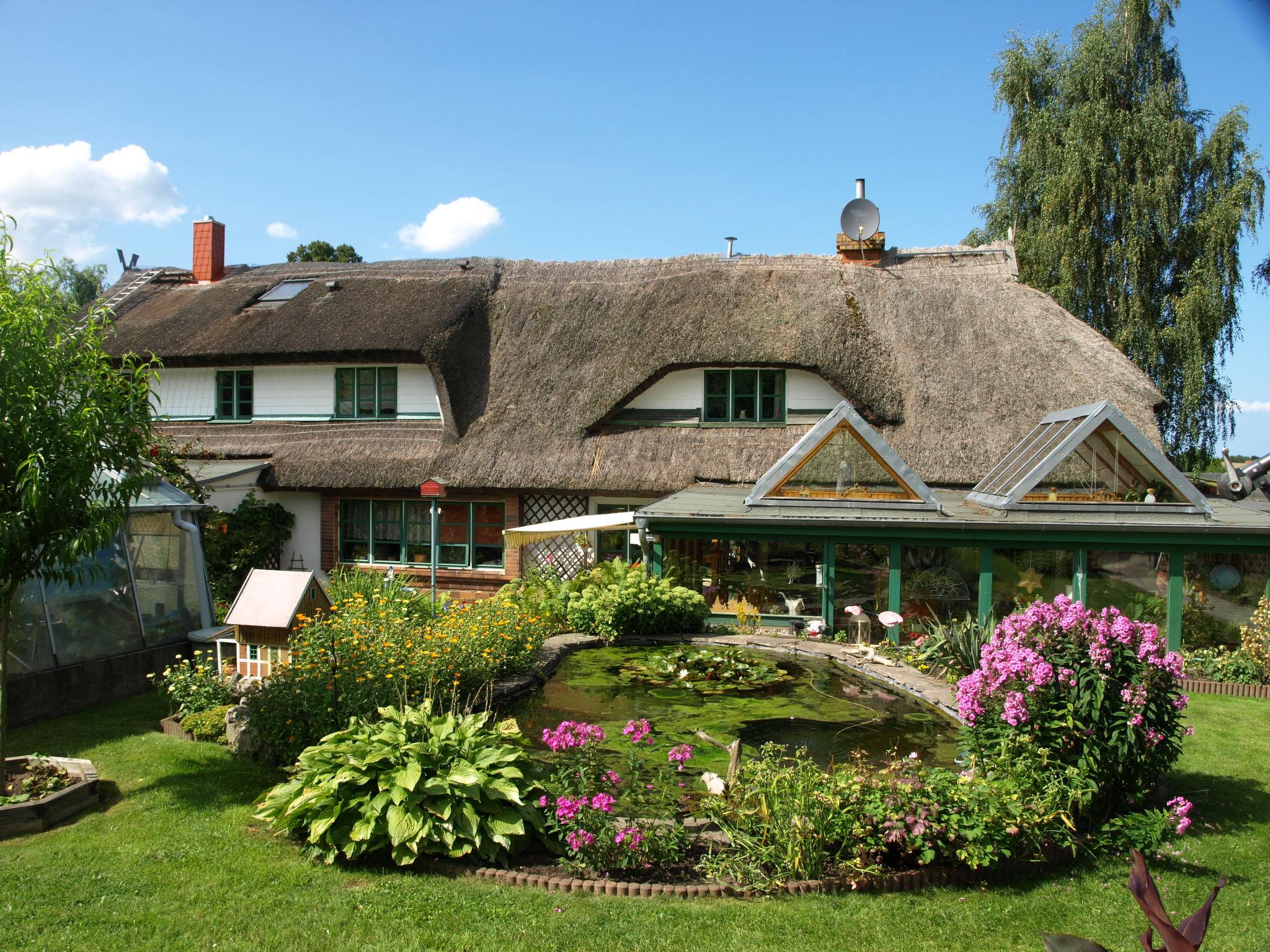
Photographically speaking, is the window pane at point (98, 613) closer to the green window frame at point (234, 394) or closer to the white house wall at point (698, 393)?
the white house wall at point (698, 393)

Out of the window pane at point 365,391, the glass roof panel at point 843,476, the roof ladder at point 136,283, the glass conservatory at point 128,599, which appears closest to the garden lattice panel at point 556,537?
the window pane at point 365,391

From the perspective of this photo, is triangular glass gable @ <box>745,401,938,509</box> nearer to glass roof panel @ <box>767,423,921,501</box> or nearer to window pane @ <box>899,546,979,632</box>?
glass roof panel @ <box>767,423,921,501</box>

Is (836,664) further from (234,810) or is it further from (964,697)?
(234,810)

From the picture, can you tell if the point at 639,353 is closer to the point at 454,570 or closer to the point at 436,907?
the point at 454,570

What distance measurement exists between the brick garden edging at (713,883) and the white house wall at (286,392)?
13263mm

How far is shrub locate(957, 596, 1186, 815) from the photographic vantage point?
19.4ft

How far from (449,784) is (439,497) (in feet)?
39.1

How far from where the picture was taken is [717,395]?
55.8 feet

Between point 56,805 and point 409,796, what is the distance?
8.35ft

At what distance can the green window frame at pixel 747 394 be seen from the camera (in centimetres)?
1683

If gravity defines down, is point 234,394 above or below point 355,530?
above

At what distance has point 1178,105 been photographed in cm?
2192

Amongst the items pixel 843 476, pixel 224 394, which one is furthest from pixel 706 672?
pixel 224 394

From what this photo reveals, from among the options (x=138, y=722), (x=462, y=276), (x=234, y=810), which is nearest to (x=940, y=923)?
(x=234, y=810)
